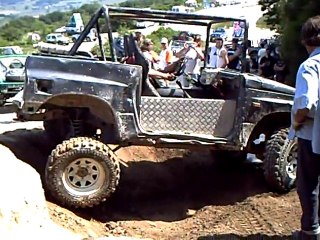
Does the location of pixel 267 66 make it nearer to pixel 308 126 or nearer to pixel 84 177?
pixel 84 177

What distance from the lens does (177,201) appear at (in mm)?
8672

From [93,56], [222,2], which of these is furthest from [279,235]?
[222,2]

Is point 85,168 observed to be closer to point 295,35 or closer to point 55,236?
point 55,236

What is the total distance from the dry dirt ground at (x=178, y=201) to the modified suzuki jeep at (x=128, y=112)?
15.6 inches

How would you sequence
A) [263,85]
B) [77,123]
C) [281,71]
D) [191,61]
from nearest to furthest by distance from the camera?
[77,123] < [263,85] < [191,61] < [281,71]

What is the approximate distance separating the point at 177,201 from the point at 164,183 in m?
0.63

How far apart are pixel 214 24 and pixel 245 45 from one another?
0.97 m

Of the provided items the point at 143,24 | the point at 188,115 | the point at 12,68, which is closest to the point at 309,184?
the point at 188,115

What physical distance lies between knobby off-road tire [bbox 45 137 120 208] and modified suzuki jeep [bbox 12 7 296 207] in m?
0.01

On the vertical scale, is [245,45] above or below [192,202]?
above

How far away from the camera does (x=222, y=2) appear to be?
344 ft

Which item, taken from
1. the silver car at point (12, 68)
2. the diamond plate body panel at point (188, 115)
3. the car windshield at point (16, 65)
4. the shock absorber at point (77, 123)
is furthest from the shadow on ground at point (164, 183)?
the car windshield at point (16, 65)

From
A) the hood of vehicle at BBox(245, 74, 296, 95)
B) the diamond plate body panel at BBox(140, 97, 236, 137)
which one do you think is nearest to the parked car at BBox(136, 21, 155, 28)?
the diamond plate body panel at BBox(140, 97, 236, 137)

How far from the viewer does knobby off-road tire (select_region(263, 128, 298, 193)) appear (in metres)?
8.06
